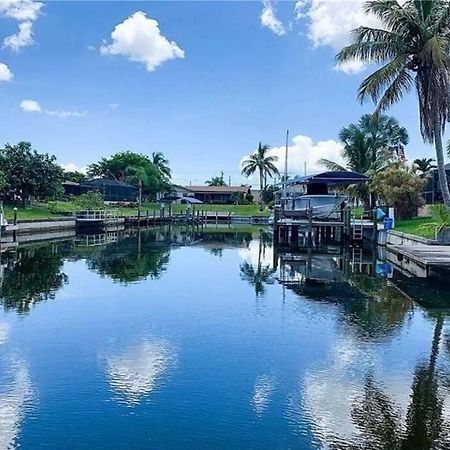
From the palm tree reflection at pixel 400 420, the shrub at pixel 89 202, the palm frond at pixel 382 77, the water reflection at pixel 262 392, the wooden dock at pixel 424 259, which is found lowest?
the palm tree reflection at pixel 400 420

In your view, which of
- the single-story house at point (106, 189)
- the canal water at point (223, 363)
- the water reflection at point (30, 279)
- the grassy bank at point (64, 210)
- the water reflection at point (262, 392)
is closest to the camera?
the canal water at point (223, 363)

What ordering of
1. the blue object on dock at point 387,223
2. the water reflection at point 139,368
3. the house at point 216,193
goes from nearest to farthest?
the water reflection at point 139,368, the blue object on dock at point 387,223, the house at point 216,193

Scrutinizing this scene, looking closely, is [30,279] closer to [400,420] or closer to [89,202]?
[400,420]

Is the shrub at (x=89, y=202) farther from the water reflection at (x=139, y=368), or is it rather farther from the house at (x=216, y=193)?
the water reflection at (x=139, y=368)

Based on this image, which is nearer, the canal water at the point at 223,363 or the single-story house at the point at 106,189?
the canal water at the point at 223,363

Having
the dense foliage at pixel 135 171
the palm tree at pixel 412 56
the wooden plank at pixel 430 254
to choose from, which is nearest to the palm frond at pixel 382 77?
the palm tree at pixel 412 56

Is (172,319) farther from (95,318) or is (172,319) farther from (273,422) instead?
(273,422)

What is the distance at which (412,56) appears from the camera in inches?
844

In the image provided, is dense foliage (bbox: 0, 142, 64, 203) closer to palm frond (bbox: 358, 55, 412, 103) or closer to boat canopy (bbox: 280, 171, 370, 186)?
boat canopy (bbox: 280, 171, 370, 186)

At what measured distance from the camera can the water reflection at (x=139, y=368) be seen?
786cm

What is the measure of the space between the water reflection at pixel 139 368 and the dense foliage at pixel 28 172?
36.5 metres

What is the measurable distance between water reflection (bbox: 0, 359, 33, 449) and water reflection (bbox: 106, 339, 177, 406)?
4.07 ft

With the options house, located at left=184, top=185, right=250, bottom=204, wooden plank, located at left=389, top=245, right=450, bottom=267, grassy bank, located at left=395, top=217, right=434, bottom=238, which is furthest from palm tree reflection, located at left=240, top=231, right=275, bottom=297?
house, located at left=184, top=185, right=250, bottom=204

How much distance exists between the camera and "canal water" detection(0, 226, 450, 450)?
21.7 ft
